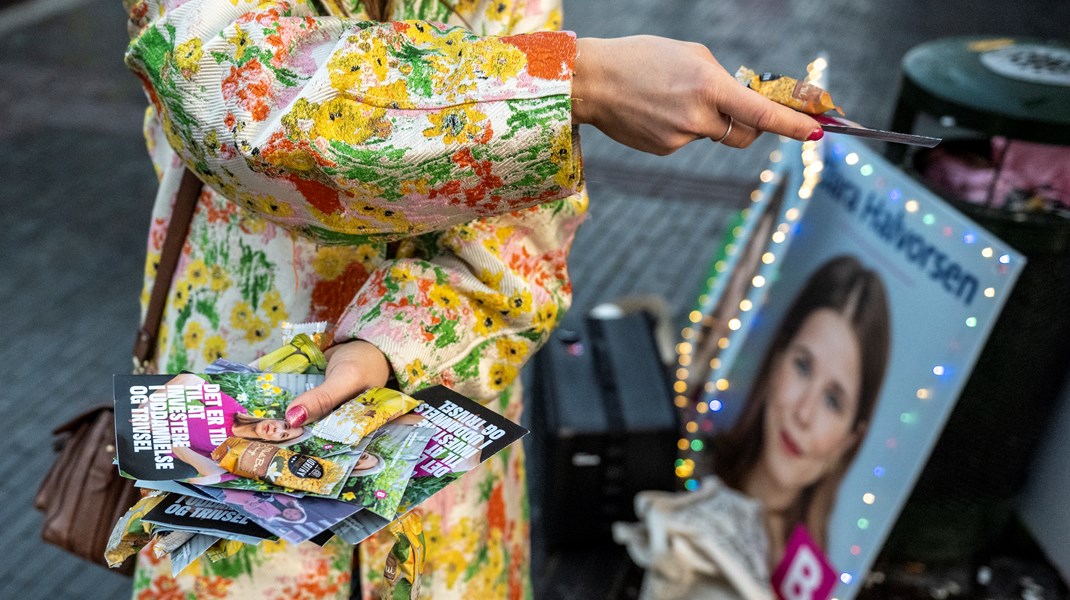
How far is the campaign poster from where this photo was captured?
2.39 metres

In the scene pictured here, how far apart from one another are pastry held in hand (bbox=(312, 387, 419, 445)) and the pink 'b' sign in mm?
1770

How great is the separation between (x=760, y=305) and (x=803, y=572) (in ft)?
2.68

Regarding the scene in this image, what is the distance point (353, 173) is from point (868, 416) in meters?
1.93

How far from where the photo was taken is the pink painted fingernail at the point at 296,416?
104 cm

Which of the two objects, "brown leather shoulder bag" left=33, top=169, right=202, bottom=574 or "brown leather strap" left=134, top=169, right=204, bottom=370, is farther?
"brown leather shoulder bag" left=33, top=169, right=202, bottom=574

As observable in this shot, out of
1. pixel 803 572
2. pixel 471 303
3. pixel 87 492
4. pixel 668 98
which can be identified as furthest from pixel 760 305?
pixel 668 98

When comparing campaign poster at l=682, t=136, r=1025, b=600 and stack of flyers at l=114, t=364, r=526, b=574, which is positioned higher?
stack of flyers at l=114, t=364, r=526, b=574

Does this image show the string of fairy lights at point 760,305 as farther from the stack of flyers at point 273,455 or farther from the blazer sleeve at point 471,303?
the stack of flyers at point 273,455

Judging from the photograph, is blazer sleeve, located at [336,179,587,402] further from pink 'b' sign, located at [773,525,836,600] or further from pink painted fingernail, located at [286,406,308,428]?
pink 'b' sign, located at [773,525,836,600]

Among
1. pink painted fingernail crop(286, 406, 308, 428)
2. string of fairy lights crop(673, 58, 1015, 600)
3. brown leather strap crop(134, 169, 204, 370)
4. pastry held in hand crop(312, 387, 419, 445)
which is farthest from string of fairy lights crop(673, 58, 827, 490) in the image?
→ pink painted fingernail crop(286, 406, 308, 428)

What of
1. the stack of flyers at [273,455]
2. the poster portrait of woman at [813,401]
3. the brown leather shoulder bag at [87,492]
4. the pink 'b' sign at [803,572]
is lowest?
the pink 'b' sign at [803,572]

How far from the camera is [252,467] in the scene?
3.25 feet

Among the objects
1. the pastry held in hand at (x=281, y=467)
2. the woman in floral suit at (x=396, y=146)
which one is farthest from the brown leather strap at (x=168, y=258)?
the pastry held in hand at (x=281, y=467)

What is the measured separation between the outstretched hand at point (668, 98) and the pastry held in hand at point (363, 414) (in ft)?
1.23
